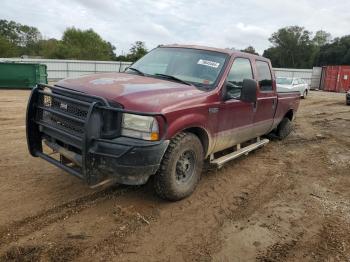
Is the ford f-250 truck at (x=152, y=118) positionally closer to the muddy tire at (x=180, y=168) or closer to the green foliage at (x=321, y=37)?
the muddy tire at (x=180, y=168)

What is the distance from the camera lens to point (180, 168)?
4.41m

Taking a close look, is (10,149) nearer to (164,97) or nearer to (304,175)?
(164,97)

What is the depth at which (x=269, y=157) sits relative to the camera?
277 inches

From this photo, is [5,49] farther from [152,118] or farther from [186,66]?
[152,118]

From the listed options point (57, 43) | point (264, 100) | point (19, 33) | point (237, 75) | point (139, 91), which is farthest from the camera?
point (19, 33)

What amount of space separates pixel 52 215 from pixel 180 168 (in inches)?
62.2

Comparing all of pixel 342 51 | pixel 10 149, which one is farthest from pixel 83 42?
pixel 10 149

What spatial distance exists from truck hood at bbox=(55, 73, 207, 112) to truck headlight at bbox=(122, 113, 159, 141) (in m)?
0.10

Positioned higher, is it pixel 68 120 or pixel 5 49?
pixel 5 49

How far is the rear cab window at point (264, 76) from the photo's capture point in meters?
6.26

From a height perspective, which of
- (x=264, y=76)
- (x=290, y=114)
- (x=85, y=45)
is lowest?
(x=290, y=114)

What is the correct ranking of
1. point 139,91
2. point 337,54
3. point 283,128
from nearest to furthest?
1. point 139,91
2. point 283,128
3. point 337,54

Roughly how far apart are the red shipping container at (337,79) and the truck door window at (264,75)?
31499 mm

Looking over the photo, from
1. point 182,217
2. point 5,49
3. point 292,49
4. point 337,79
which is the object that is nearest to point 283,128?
point 182,217
